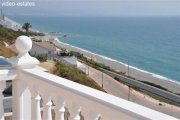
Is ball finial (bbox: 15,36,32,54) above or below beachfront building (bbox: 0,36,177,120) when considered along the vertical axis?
above

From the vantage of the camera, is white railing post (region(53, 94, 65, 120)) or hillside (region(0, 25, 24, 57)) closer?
white railing post (region(53, 94, 65, 120))

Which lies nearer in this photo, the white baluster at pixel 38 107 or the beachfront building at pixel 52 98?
the beachfront building at pixel 52 98

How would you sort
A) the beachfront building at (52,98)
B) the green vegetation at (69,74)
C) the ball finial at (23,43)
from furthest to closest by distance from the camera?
1. the green vegetation at (69,74)
2. the ball finial at (23,43)
3. the beachfront building at (52,98)

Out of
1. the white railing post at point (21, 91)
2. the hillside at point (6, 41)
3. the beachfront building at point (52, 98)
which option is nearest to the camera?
the beachfront building at point (52, 98)

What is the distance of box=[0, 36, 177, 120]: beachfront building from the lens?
1.38 meters

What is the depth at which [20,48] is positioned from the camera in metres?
2.16

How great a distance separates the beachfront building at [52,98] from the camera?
4.53ft

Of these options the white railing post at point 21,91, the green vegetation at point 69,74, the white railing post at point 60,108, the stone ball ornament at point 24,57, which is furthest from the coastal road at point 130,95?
the white railing post at point 60,108

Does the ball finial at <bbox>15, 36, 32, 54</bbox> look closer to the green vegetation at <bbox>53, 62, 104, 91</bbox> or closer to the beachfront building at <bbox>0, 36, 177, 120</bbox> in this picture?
the beachfront building at <bbox>0, 36, 177, 120</bbox>

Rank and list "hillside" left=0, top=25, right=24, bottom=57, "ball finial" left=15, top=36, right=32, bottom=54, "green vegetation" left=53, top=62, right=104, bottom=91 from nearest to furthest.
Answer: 1. "ball finial" left=15, top=36, right=32, bottom=54
2. "hillside" left=0, top=25, right=24, bottom=57
3. "green vegetation" left=53, top=62, right=104, bottom=91

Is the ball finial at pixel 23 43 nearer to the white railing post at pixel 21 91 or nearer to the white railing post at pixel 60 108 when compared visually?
the white railing post at pixel 21 91

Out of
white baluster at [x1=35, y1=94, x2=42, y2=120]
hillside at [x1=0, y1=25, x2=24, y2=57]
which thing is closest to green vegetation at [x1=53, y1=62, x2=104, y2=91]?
hillside at [x1=0, y1=25, x2=24, y2=57]

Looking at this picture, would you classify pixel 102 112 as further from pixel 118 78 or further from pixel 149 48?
pixel 149 48

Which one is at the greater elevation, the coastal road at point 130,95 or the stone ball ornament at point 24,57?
the stone ball ornament at point 24,57
